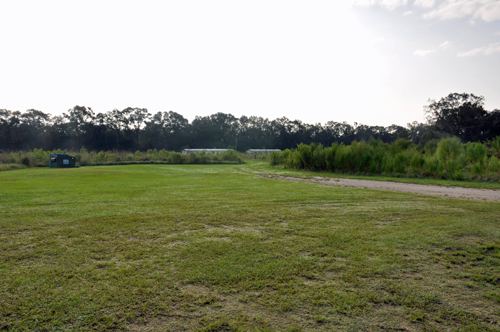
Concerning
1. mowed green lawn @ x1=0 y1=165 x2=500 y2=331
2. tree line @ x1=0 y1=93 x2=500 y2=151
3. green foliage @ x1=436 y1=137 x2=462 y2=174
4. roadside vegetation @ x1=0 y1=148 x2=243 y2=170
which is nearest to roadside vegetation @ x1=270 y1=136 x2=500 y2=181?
green foliage @ x1=436 y1=137 x2=462 y2=174

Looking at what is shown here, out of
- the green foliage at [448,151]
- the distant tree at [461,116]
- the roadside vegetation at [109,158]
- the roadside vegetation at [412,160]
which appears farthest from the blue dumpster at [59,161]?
the distant tree at [461,116]

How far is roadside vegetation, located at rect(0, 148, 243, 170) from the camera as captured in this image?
21.1 metres

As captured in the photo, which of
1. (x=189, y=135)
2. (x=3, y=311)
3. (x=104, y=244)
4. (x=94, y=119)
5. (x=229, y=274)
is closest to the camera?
(x=3, y=311)

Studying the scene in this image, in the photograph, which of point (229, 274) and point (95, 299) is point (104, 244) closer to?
point (95, 299)

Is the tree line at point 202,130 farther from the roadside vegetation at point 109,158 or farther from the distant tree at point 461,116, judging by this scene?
the roadside vegetation at point 109,158

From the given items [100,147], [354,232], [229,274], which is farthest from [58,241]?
[100,147]

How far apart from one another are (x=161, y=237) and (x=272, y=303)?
1.99 meters

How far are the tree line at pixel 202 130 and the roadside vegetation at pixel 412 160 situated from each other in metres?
26.5

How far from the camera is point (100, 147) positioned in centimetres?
6197

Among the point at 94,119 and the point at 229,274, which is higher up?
the point at 94,119

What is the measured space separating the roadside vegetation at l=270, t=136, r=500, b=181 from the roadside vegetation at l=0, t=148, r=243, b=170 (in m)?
15.6

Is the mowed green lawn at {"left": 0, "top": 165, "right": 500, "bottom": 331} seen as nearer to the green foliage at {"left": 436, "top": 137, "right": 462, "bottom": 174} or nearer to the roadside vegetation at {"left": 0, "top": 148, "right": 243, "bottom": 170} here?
the green foliage at {"left": 436, "top": 137, "right": 462, "bottom": 174}

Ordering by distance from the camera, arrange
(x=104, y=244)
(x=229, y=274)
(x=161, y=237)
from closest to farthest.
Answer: (x=229, y=274) → (x=104, y=244) → (x=161, y=237)

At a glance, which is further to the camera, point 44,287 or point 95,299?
point 44,287
